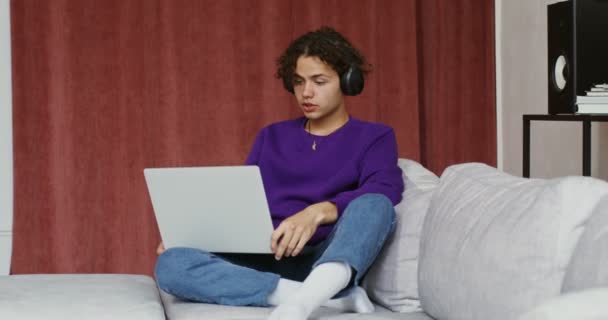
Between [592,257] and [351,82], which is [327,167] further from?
[592,257]

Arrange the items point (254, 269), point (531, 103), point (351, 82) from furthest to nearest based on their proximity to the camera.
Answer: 1. point (531, 103)
2. point (351, 82)
3. point (254, 269)

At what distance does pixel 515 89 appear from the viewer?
12.1 feet

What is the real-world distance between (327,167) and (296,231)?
1.17 ft

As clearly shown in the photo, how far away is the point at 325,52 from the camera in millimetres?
2367

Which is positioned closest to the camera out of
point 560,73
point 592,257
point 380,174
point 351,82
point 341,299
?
point 592,257

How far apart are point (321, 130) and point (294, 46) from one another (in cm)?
23

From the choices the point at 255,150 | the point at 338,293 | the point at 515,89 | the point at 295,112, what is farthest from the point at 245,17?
the point at 338,293

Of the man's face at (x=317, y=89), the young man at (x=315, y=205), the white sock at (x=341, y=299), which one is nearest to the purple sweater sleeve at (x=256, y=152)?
the young man at (x=315, y=205)

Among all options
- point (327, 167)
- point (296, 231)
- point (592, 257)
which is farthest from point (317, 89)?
point (592, 257)

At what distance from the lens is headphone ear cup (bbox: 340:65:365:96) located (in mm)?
2357

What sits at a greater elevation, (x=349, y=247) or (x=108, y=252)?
(x=349, y=247)

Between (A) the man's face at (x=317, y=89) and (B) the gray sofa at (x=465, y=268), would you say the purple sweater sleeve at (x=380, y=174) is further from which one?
(A) the man's face at (x=317, y=89)

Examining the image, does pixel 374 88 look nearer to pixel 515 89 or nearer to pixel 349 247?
pixel 515 89

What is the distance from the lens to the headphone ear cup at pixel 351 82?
2.36m
